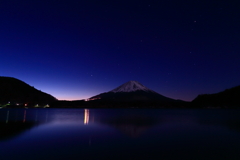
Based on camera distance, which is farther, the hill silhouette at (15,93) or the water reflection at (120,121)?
the hill silhouette at (15,93)

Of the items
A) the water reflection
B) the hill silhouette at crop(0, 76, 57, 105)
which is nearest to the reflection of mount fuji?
the water reflection

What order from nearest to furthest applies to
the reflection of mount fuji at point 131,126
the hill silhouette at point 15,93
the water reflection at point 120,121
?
the reflection of mount fuji at point 131,126 → the water reflection at point 120,121 → the hill silhouette at point 15,93

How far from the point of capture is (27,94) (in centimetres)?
18650

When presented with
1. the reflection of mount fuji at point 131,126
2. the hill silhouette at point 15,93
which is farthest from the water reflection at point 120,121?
the hill silhouette at point 15,93

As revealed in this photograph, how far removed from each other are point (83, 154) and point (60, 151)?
167 centimetres

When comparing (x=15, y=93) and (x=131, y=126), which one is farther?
(x=15, y=93)

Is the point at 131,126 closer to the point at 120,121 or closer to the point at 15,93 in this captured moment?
the point at 120,121

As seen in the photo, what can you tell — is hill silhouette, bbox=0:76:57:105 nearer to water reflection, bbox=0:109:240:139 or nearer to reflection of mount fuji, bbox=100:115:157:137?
water reflection, bbox=0:109:240:139

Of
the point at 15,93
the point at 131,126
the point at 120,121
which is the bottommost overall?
the point at 131,126

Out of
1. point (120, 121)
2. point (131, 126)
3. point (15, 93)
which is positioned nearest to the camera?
point (131, 126)

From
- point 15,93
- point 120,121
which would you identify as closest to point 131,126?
point 120,121

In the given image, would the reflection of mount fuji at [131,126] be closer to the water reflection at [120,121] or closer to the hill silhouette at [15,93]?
the water reflection at [120,121]

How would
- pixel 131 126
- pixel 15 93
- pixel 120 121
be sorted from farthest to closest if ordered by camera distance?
pixel 15 93
pixel 120 121
pixel 131 126

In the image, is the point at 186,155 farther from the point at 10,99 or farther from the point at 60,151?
the point at 10,99
